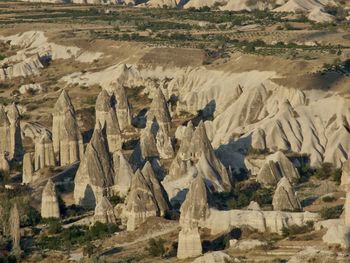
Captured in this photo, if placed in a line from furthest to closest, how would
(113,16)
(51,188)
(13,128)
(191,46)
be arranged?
(113,16) → (191,46) → (13,128) → (51,188)

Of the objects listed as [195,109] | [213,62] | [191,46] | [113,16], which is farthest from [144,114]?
[113,16]

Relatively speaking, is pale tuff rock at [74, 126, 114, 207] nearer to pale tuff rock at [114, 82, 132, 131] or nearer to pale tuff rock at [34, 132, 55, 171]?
pale tuff rock at [34, 132, 55, 171]

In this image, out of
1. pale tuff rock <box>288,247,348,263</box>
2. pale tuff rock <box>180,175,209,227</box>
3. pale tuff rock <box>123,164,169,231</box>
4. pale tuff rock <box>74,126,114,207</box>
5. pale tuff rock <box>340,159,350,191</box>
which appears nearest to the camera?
pale tuff rock <box>288,247,348,263</box>

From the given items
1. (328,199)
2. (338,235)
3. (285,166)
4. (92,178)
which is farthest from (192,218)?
(285,166)

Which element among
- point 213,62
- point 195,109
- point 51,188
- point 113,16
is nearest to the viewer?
point 51,188

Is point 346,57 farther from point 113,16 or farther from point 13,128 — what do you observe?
point 113,16

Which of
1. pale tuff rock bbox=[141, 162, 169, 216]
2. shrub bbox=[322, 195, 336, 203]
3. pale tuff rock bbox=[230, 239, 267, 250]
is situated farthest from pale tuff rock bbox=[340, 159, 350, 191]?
pale tuff rock bbox=[230, 239, 267, 250]

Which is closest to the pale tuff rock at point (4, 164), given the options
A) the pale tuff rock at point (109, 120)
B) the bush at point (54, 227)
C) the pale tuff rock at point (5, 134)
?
the pale tuff rock at point (5, 134)
